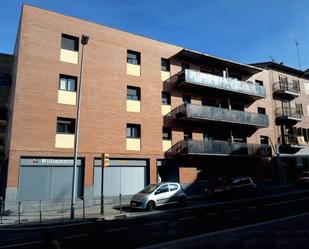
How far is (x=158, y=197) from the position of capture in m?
18.3

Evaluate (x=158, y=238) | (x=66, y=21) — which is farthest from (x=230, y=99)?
(x=158, y=238)

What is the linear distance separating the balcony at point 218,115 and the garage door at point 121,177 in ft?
16.6

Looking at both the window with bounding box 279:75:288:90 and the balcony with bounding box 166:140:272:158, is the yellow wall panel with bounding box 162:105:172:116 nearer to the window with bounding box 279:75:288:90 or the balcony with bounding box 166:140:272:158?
the balcony with bounding box 166:140:272:158

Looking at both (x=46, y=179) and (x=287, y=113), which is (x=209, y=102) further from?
(x=46, y=179)

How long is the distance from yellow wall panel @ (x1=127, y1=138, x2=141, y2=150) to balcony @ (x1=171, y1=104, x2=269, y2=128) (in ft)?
13.2

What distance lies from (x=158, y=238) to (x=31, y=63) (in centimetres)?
1598

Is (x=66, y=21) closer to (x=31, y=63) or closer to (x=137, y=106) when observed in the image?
(x=31, y=63)

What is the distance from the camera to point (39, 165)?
2041 centimetres

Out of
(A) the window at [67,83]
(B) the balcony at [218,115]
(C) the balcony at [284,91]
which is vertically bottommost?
(B) the balcony at [218,115]

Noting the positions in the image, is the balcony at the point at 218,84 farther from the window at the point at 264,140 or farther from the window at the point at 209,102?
the window at the point at 264,140

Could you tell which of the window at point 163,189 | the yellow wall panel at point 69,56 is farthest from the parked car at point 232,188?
the yellow wall panel at point 69,56

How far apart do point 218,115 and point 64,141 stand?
1318 centimetres

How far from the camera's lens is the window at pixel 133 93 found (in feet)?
82.1

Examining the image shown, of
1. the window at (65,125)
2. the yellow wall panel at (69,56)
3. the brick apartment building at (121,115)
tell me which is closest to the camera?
the brick apartment building at (121,115)
